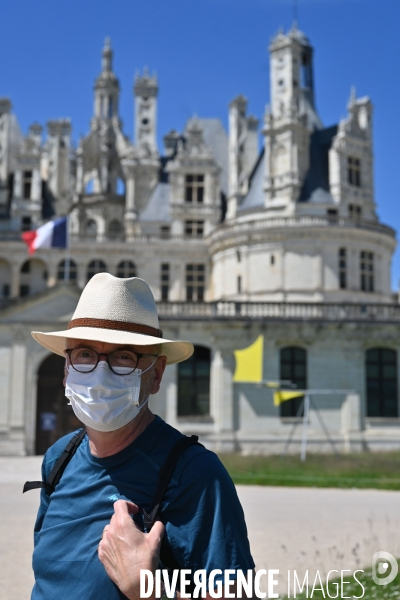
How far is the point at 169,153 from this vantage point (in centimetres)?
4756

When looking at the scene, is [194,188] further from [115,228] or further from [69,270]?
[69,270]

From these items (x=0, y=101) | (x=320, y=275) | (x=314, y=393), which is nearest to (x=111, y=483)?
(x=314, y=393)

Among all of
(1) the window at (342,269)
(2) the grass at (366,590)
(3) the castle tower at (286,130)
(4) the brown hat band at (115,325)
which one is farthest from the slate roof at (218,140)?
(4) the brown hat band at (115,325)

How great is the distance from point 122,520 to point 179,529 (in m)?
0.22

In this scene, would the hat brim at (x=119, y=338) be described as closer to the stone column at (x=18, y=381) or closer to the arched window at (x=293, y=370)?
the stone column at (x=18, y=381)

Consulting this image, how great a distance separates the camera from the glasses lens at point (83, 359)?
2863 millimetres

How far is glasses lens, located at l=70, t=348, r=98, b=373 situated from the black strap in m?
0.53

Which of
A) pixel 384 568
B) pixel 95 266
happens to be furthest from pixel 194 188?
pixel 384 568

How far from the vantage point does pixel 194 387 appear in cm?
2797

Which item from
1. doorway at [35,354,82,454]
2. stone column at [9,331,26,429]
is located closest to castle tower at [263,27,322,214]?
doorway at [35,354,82,454]

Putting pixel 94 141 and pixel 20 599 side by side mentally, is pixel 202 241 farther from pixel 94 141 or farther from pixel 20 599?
pixel 20 599

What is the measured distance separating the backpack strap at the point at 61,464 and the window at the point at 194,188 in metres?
38.1

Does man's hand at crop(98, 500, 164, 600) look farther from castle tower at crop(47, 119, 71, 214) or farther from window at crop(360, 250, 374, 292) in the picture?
castle tower at crop(47, 119, 71, 214)

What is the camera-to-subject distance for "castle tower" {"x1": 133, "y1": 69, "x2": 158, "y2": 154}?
4369 centimetres
